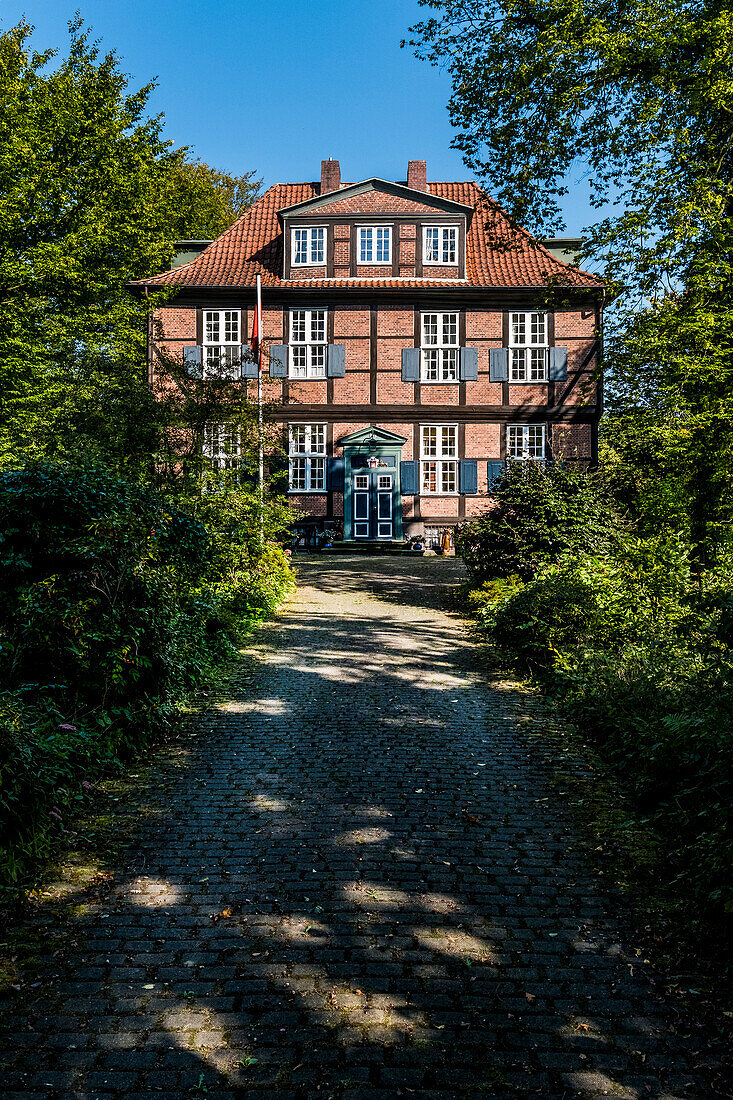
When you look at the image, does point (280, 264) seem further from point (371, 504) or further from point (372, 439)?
point (371, 504)

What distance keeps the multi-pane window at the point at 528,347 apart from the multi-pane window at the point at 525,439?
1477mm

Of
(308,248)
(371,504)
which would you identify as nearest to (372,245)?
(308,248)

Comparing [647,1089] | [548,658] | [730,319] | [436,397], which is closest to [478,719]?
[548,658]

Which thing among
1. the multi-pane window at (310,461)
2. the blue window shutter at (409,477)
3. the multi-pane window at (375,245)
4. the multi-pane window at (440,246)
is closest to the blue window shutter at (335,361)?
the multi-pane window at (310,461)

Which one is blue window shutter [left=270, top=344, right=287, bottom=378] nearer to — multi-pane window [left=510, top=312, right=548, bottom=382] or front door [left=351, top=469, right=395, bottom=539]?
front door [left=351, top=469, right=395, bottom=539]

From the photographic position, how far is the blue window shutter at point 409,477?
84.1ft

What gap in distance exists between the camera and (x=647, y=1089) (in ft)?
8.28

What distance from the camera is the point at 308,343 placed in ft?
84.2

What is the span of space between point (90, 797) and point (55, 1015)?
80.8 inches

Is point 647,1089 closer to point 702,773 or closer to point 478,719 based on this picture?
point 702,773

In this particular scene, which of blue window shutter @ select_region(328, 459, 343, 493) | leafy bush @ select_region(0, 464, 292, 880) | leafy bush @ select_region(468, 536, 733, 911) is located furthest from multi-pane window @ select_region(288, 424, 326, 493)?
leafy bush @ select_region(0, 464, 292, 880)

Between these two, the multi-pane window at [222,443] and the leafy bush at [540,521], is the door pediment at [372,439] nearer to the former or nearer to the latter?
the multi-pane window at [222,443]

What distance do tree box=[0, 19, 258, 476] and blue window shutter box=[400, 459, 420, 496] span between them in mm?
8610

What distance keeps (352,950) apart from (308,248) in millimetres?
25098
